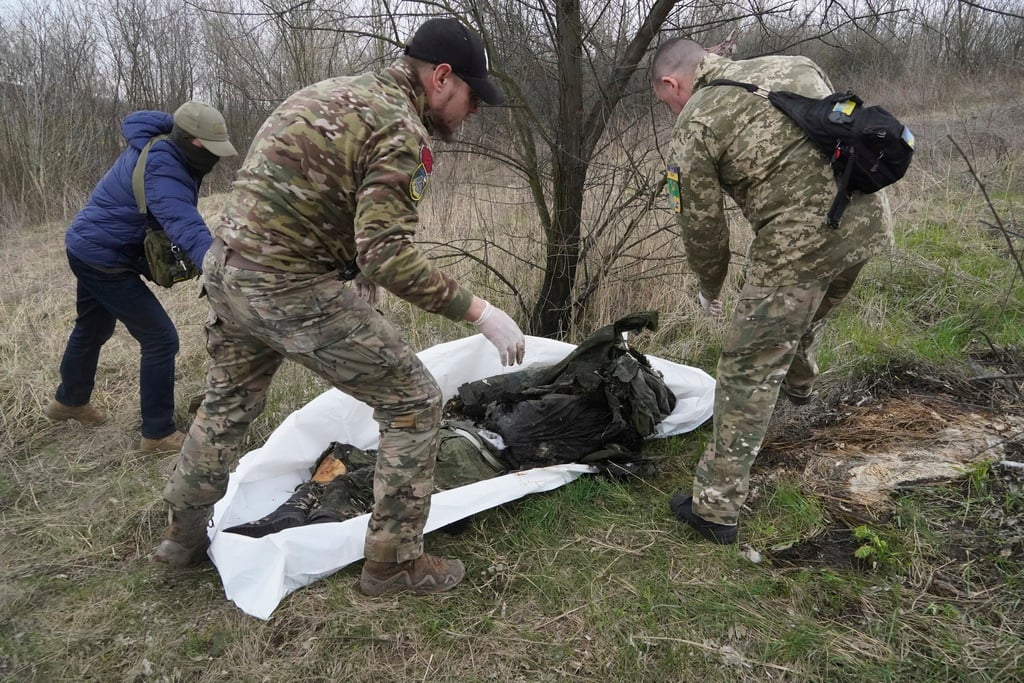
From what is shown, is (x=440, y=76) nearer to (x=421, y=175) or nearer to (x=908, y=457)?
(x=421, y=175)

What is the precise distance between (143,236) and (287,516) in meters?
1.63

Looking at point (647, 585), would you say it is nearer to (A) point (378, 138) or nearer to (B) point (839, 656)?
(B) point (839, 656)

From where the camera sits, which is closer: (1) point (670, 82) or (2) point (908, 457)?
(1) point (670, 82)

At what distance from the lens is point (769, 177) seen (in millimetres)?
2289

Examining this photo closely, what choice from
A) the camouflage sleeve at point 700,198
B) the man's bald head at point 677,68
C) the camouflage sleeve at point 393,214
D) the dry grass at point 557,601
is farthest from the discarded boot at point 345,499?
the man's bald head at point 677,68

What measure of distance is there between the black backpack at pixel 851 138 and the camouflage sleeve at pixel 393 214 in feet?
4.11

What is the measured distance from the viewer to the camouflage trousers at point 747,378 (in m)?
2.38

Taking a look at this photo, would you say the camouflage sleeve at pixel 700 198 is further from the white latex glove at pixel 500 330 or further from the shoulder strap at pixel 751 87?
the white latex glove at pixel 500 330

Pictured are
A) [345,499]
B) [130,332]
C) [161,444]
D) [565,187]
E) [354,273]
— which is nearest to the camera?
[354,273]

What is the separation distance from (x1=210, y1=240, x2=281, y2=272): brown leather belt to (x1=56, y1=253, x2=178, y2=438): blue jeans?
4.82 feet

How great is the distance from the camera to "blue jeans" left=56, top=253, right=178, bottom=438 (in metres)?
3.30

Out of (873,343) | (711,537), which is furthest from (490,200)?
(711,537)

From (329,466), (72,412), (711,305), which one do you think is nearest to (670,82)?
(711,305)

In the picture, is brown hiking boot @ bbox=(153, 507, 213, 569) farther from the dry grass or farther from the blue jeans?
the blue jeans
